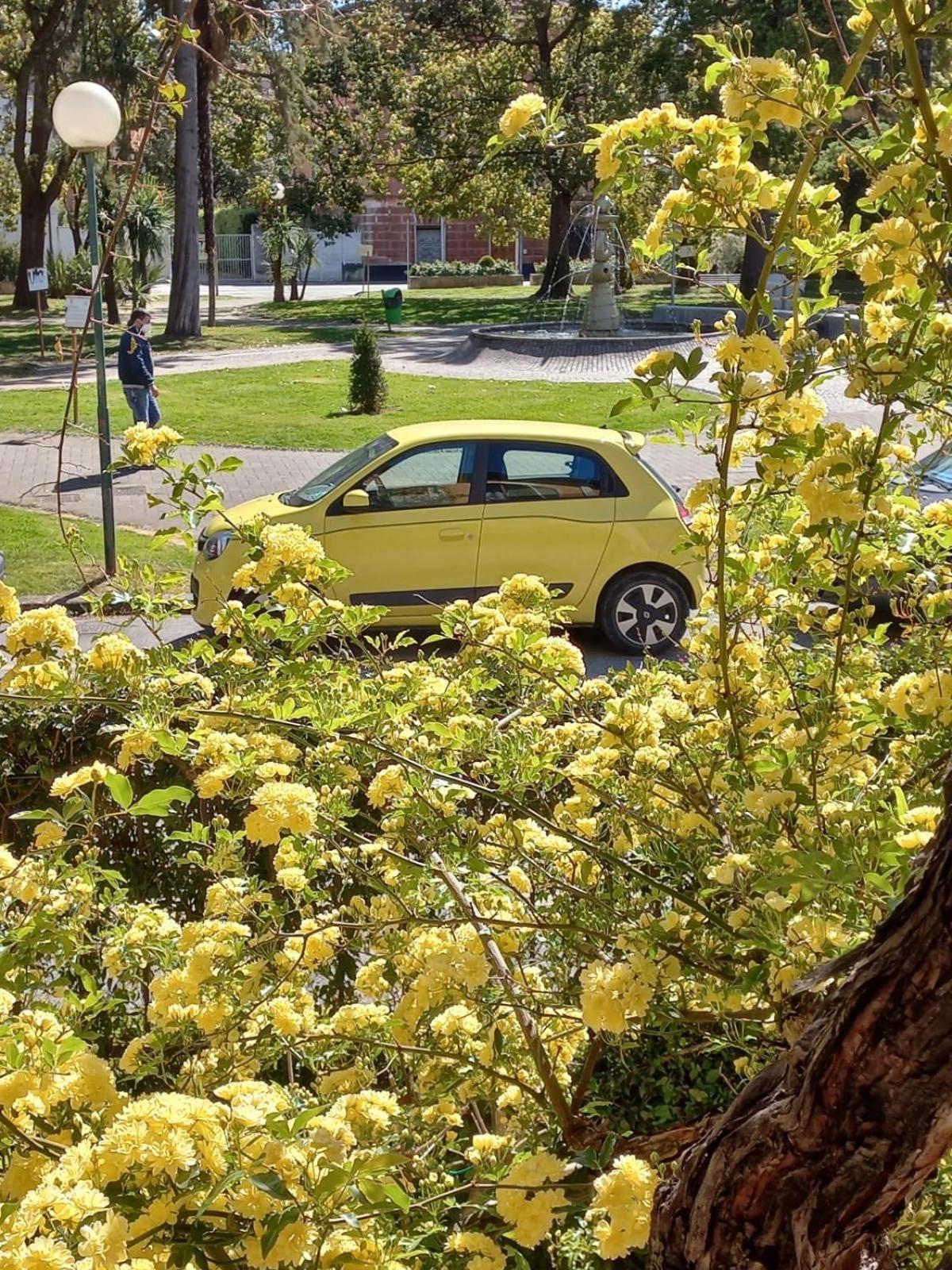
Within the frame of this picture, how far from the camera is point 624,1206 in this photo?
1.98 meters

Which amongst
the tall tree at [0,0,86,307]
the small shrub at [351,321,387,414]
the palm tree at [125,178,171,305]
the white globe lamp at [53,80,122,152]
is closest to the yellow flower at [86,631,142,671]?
the white globe lamp at [53,80,122,152]

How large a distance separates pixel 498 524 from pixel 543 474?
1.64ft

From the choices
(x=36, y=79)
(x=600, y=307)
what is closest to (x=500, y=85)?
(x=600, y=307)

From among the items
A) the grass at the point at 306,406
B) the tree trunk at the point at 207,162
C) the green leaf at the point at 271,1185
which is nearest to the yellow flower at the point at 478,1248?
the green leaf at the point at 271,1185

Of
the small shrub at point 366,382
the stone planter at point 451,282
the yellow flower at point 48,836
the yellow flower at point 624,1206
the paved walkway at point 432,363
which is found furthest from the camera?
the stone planter at point 451,282

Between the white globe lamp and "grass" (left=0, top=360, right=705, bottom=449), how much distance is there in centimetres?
972

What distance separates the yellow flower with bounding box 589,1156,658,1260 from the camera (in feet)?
6.48

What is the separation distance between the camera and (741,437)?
9.49ft

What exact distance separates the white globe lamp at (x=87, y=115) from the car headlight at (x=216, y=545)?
8.71ft

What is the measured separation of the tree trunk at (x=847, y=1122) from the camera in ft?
5.60

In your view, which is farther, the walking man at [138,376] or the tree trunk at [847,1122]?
the walking man at [138,376]

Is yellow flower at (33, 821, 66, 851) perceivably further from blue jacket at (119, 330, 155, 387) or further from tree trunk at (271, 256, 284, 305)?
tree trunk at (271, 256, 284, 305)

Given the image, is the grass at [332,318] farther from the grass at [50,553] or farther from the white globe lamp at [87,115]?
the white globe lamp at [87,115]

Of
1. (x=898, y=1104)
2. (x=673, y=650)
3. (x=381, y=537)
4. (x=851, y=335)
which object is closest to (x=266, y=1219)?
(x=898, y=1104)
